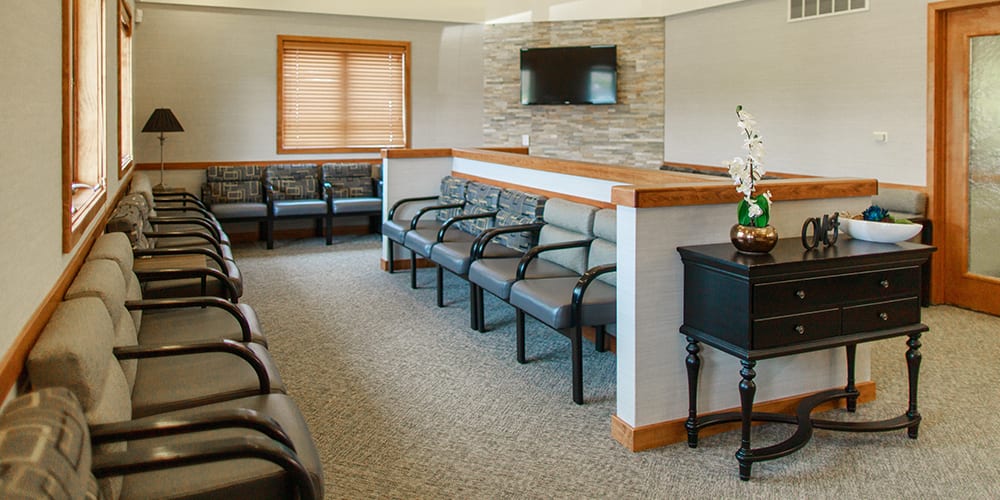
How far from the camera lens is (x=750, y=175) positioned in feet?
9.68

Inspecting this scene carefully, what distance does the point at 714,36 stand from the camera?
7.82 m

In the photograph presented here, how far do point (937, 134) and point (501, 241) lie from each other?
123 inches

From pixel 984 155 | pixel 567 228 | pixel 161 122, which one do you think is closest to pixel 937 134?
pixel 984 155

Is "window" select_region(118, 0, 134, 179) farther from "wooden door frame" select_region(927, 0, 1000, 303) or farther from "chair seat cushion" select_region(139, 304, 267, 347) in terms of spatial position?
"wooden door frame" select_region(927, 0, 1000, 303)

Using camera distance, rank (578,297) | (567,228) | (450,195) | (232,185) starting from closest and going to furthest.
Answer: (578,297) → (567,228) → (450,195) → (232,185)

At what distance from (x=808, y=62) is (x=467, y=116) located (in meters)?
4.19

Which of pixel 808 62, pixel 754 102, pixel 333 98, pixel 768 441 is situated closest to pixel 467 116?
pixel 333 98

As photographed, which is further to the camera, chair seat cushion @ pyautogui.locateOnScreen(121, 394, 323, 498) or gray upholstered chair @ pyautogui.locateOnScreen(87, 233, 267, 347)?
gray upholstered chair @ pyautogui.locateOnScreen(87, 233, 267, 347)

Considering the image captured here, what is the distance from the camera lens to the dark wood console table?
9.04 feet

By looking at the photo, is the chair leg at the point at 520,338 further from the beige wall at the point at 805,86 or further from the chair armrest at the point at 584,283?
A: the beige wall at the point at 805,86

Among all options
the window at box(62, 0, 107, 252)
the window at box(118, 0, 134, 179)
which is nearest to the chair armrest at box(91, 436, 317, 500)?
the window at box(62, 0, 107, 252)

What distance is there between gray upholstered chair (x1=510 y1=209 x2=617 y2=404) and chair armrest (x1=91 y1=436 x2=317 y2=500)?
1910 mm

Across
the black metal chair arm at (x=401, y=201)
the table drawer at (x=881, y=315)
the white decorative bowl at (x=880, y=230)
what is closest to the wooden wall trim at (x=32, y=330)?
the table drawer at (x=881, y=315)

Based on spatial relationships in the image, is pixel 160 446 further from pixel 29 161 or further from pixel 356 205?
pixel 356 205
